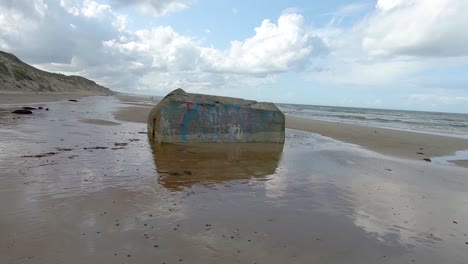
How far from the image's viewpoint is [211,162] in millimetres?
7445

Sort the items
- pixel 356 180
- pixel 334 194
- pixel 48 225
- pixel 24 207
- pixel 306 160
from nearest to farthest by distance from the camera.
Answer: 1. pixel 48 225
2. pixel 24 207
3. pixel 334 194
4. pixel 356 180
5. pixel 306 160

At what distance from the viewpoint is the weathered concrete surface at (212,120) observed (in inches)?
389

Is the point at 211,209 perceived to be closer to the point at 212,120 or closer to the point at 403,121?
the point at 212,120

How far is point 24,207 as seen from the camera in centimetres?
377

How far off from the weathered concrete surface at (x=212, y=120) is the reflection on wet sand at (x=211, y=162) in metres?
0.49

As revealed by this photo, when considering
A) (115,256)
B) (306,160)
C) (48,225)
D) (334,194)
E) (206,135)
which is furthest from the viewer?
(206,135)

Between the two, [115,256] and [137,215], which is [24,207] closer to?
[137,215]

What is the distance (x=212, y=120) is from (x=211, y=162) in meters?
3.29

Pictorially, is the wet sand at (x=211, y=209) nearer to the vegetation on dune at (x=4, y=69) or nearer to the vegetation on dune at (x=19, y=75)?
the vegetation on dune at (x=4, y=69)

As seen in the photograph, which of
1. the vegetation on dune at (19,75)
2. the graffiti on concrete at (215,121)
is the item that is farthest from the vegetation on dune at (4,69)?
the graffiti on concrete at (215,121)

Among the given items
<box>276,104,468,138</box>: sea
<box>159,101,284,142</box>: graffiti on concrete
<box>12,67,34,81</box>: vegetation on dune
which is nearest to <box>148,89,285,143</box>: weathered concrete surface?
<box>159,101,284,142</box>: graffiti on concrete

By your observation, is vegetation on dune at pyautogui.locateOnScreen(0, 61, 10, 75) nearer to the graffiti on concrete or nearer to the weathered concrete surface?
the weathered concrete surface

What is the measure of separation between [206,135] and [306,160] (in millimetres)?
3503

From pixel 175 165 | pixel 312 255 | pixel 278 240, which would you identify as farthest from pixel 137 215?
pixel 175 165
